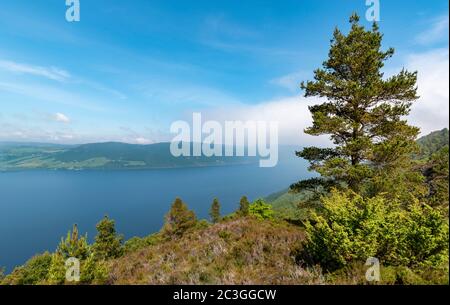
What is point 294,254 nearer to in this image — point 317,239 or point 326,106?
point 317,239

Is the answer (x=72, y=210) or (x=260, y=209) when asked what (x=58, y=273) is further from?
(x=72, y=210)

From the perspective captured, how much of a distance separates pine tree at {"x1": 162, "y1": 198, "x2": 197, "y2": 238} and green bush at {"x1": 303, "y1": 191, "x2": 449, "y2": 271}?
32412 mm

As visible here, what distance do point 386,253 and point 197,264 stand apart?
5.30m

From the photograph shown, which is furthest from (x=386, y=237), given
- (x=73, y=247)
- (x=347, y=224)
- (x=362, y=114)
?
(x=73, y=247)

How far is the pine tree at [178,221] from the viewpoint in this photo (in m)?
35.4

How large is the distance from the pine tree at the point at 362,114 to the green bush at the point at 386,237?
5922 millimetres

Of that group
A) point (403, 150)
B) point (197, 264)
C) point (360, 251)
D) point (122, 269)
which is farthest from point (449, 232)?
point (122, 269)

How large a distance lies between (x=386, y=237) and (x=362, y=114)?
8.34 m

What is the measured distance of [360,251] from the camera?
5172mm

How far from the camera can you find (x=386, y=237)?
5.16m

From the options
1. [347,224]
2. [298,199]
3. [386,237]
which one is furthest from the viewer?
[298,199]

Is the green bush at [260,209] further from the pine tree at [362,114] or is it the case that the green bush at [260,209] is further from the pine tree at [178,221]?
the pine tree at [362,114]

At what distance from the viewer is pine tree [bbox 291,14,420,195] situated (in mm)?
10875

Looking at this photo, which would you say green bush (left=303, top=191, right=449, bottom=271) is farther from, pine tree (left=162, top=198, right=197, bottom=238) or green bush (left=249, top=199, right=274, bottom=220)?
pine tree (left=162, top=198, right=197, bottom=238)
